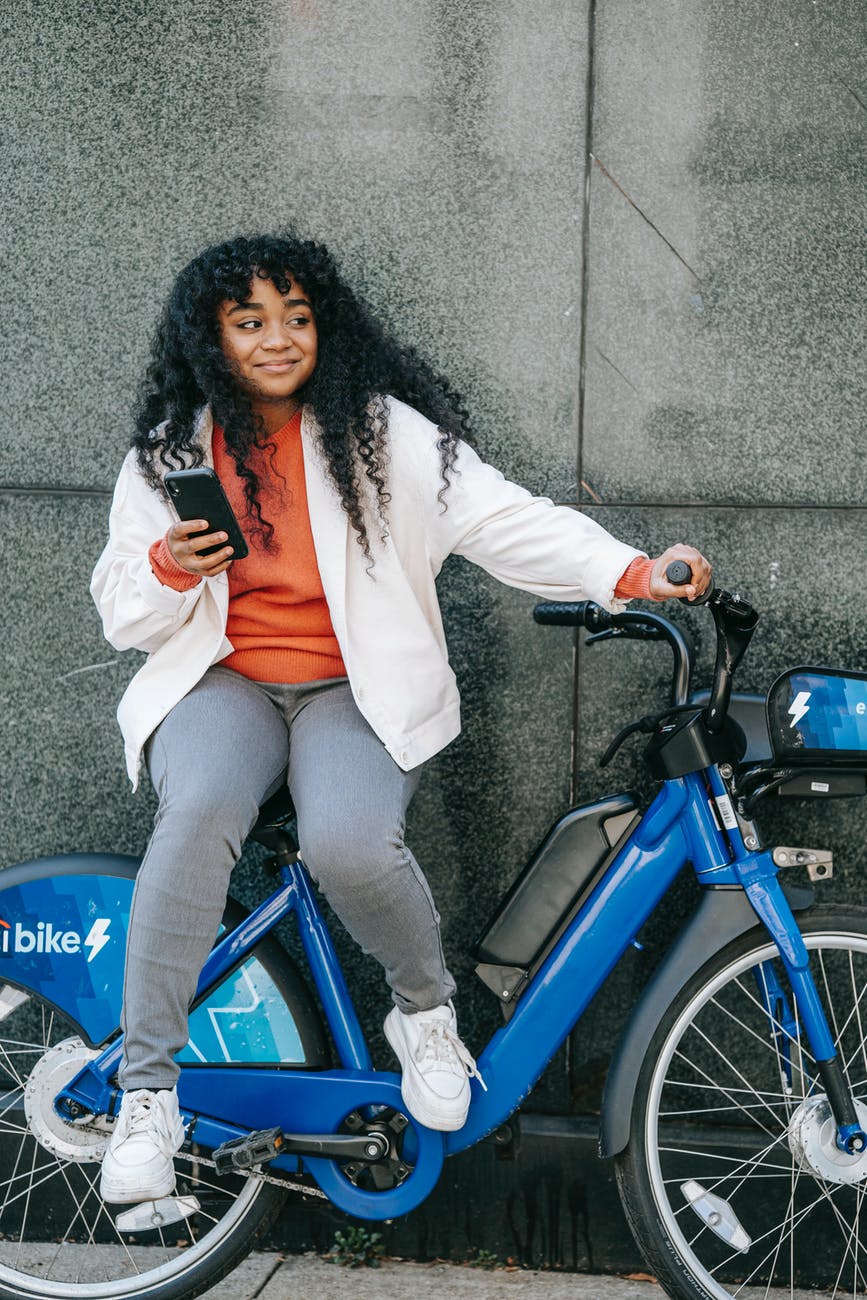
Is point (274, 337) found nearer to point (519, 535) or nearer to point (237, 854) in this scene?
point (519, 535)

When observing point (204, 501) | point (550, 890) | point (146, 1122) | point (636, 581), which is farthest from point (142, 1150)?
point (636, 581)

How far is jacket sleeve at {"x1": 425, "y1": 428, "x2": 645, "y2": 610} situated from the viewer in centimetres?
246

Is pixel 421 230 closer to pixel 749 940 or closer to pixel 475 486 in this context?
pixel 475 486

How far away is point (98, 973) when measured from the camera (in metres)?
2.71

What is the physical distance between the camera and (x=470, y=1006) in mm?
3205

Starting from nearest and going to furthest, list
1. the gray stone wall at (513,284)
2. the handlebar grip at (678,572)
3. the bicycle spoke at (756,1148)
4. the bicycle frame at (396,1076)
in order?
the handlebar grip at (678,572) → the bicycle frame at (396,1076) → the bicycle spoke at (756,1148) → the gray stone wall at (513,284)

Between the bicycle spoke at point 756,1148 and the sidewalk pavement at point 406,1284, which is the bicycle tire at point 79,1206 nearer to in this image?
the sidewalk pavement at point 406,1284

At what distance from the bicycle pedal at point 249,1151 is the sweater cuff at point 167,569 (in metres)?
1.14

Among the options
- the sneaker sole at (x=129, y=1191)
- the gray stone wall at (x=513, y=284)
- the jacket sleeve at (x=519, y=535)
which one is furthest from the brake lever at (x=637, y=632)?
the sneaker sole at (x=129, y=1191)

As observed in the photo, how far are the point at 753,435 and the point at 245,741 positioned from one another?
1.57m

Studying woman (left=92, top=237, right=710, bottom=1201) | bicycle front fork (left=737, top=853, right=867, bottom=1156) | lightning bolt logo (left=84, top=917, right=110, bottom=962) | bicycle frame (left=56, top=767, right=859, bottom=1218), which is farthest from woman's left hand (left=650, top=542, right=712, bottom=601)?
lightning bolt logo (left=84, top=917, right=110, bottom=962)

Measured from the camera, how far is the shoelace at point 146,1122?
224 centimetres

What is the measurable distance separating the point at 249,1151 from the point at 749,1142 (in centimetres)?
135

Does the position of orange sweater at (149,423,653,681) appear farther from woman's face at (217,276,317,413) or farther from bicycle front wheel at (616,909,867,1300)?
bicycle front wheel at (616,909,867,1300)
